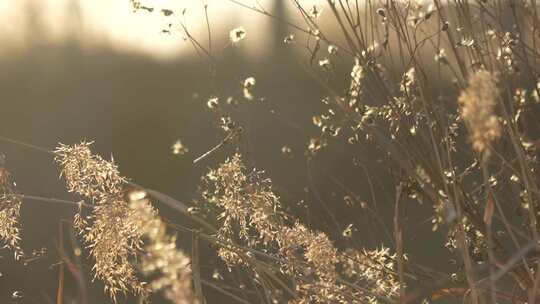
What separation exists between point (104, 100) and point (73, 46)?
1.54 ft

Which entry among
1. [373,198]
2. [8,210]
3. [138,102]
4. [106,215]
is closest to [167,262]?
[106,215]

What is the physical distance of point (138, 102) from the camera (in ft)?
19.1

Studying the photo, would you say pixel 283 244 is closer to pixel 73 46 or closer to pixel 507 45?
pixel 507 45

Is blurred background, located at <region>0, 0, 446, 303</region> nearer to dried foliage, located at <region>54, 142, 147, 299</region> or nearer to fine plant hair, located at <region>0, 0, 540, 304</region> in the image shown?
fine plant hair, located at <region>0, 0, 540, 304</region>

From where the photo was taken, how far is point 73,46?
20.0 ft

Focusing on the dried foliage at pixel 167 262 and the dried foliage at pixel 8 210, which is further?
the dried foliage at pixel 8 210

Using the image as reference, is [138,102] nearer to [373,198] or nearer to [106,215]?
[373,198]

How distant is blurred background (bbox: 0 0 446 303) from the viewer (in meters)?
5.18

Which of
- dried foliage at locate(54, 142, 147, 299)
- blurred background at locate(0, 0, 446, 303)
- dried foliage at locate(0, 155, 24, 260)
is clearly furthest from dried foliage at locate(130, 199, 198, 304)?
blurred background at locate(0, 0, 446, 303)

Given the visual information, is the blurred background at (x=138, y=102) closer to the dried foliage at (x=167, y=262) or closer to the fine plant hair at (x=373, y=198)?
the fine plant hair at (x=373, y=198)

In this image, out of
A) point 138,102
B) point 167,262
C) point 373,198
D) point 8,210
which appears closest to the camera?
point 167,262

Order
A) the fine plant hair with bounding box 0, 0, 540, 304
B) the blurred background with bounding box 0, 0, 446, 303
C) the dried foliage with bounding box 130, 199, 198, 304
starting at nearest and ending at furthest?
the dried foliage with bounding box 130, 199, 198, 304 < the fine plant hair with bounding box 0, 0, 540, 304 < the blurred background with bounding box 0, 0, 446, 303

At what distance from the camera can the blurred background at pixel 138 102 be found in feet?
17.0

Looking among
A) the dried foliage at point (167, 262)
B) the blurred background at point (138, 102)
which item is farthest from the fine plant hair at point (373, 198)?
the blurred background at point (138, 102)
